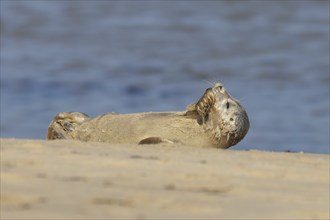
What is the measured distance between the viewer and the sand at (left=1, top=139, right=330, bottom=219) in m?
5.25

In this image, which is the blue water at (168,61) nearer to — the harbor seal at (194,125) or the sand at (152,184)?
the harbor seal at (194,125)

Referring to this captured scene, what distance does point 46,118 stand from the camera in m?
13.2

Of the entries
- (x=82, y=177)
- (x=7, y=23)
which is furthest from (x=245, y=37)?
(x=82, y=177)

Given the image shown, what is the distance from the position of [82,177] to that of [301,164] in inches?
47.6

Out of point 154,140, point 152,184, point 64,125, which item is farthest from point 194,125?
point 152,184

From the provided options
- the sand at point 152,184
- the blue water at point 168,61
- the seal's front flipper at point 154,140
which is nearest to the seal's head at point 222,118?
the seal's front flipper at point 154,140

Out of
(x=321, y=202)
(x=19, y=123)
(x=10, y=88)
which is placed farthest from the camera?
(x=10, y=88)

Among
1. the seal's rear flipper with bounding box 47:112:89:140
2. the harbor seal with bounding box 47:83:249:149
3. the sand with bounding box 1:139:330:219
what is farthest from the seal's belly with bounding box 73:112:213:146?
the sand with bounding box 1:139:330:219

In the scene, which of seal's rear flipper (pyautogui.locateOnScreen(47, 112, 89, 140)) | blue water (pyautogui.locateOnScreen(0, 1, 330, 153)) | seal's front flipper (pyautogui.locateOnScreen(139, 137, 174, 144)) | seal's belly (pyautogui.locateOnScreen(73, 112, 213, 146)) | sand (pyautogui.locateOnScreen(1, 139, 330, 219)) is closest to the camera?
sand (pyautogui.locateOnScreen(1, 139, 330, 219))

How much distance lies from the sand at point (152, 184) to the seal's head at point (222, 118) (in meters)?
1.36

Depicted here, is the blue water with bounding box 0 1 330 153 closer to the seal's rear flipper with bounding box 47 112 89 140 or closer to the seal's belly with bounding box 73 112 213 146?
the seal's rear flipper with bounding box 47 112 89 140

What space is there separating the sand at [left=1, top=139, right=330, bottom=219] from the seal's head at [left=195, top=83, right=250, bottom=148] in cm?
136

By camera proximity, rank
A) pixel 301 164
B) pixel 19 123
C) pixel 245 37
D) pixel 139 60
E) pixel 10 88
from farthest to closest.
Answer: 1. pixel 245 37
2. pixel 139 60
3. pixel 10 88
4. pixel 19 123
5. pixel 301 164

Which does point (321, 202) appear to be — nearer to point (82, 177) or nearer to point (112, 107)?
point (82, 177)
